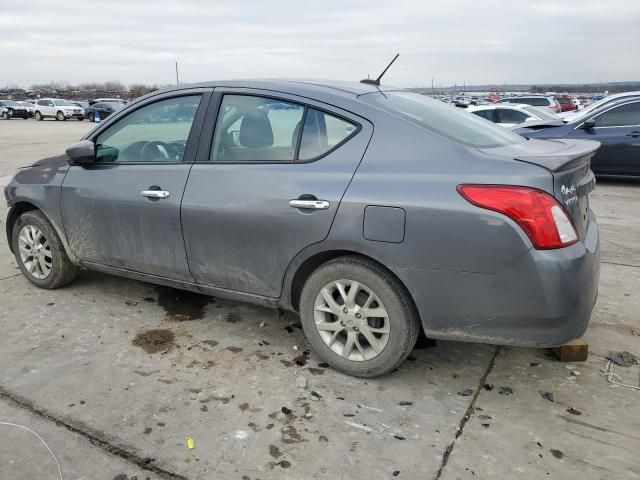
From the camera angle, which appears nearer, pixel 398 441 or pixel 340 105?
pixel 398 441

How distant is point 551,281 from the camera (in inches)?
101

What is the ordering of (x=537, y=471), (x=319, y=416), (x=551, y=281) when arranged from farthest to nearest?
(x=319, y=416) < (x=551, y=281) < (x=537, y=471)

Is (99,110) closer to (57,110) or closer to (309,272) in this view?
(57,110)

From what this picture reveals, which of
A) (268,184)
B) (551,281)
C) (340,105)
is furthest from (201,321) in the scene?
(551,281)

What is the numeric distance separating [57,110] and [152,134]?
4248cm

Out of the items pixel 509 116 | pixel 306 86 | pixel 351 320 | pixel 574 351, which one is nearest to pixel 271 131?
pixel 306 86

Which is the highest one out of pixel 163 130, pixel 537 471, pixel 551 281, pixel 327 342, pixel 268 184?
pixel 163 130

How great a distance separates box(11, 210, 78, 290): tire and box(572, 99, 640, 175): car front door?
29.4ft

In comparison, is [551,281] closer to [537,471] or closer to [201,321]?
[537,471]

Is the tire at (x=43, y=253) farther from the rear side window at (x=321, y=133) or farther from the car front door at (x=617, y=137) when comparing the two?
the car front door at (x=617, y=137)

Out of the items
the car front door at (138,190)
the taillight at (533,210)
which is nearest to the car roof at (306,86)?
the car front door at (138,190)

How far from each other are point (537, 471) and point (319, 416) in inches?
41.3

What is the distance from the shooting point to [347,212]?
2904 millimetres

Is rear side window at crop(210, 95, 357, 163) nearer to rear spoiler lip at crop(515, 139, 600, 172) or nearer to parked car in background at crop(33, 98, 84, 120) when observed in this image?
rear spoiler lip at crop(515, 139, 600, 172)
